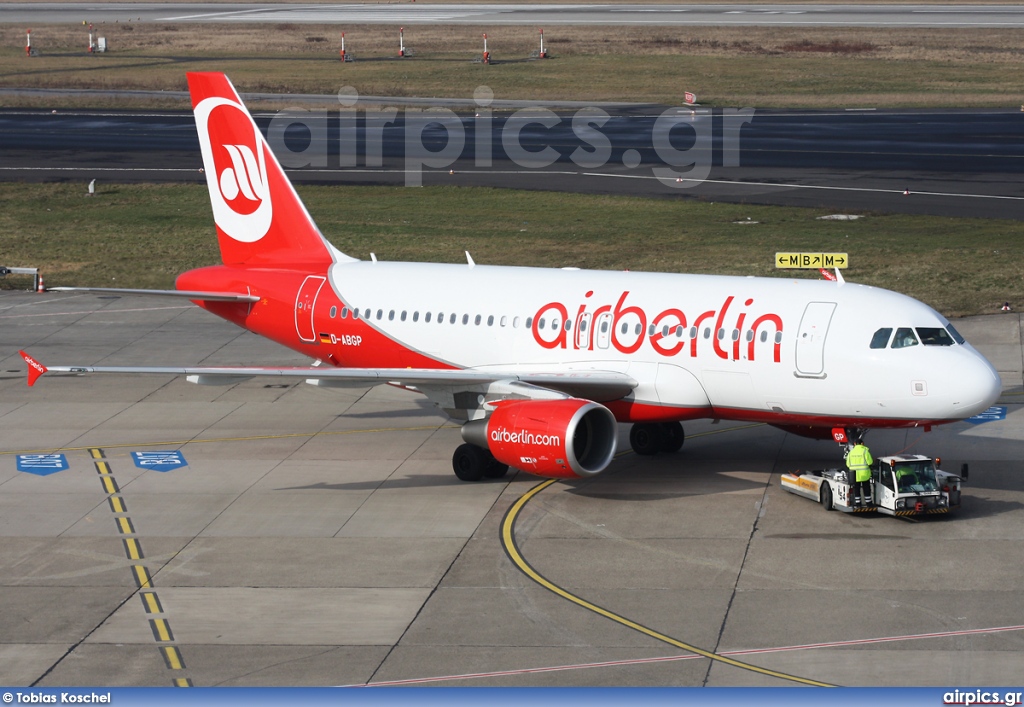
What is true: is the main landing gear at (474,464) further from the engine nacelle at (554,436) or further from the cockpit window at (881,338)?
the cockpit window at (881,338)

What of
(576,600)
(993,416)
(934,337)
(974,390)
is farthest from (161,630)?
(993,416)

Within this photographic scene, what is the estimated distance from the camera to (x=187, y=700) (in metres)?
8.20

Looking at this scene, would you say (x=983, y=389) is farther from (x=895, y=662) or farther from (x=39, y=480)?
(x=39, y=480)

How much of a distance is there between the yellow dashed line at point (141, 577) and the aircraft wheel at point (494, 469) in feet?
28.6

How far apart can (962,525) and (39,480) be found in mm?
21140

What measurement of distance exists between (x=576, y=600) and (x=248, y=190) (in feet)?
61.0

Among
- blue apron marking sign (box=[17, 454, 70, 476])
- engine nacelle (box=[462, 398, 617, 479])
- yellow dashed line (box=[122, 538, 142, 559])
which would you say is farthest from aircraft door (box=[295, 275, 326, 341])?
yellow dashed line (box=[122, 538, 142, 559])

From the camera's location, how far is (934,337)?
28.6 m

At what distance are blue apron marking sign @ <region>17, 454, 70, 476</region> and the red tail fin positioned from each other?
787 centimetres

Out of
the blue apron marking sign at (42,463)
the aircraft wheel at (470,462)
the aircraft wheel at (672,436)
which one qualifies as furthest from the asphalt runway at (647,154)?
the blue apron marking sign at (42,463)

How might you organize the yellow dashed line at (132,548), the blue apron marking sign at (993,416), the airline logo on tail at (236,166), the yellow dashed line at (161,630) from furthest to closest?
the airline logo on tail at (236,166) → the blue apron marking sign at (993,416) → the yellow dashed line at (132,548) → the yellow dashed line at (161,630)

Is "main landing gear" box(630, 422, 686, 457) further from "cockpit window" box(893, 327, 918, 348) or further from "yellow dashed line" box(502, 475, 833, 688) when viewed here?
"cockpit window" box(893, 327, 918, 348)

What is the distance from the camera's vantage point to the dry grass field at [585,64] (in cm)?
10088

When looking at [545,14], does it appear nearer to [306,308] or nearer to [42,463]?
[306,308]
